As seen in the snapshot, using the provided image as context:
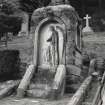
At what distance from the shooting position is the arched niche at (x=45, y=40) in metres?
11.4

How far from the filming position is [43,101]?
9.52 m

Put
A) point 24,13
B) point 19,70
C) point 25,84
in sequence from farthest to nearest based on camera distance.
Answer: point 24,13, point 19,70, point 25,84

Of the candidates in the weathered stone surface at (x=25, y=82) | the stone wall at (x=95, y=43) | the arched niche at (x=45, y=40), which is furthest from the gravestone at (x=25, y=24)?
the weathered stone surface at (x=25, y=82)

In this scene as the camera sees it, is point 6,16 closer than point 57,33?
No

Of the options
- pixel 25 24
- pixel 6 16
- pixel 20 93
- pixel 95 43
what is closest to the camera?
pixel 20 93

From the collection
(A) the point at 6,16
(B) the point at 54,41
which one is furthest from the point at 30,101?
(A) the point at 6,16

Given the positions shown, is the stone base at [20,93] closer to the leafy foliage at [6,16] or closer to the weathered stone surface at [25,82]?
the weathered stone surface at [25,82]

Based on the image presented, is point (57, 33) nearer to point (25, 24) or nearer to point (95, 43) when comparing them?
point (95, 43)

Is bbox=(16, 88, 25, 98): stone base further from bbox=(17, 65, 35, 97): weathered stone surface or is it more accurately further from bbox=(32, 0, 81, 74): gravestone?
bbox=(32, 0, 81, 74): gravestone

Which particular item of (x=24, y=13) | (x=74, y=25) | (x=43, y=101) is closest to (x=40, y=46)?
(x=74, y=25)

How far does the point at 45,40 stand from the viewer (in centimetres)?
1184

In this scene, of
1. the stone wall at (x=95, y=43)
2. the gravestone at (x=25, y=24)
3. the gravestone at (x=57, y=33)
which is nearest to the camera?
the gravestone at (x=57, y=33)

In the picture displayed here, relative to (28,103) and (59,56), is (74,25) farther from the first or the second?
(28,103)

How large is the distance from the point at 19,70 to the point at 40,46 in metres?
3.40
